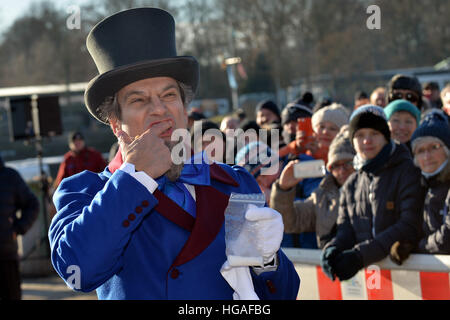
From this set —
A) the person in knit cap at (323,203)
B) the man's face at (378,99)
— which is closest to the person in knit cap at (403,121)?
the person in knit cap at (323,203)

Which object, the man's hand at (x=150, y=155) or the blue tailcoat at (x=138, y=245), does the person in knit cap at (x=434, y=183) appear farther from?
the man's hand at (x=150, y=155)

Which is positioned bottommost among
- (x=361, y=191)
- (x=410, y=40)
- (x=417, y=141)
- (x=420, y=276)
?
(x=420, y=276)

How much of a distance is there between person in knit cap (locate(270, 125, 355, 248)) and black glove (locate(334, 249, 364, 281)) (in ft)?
1.52

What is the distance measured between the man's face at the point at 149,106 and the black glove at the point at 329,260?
226cm

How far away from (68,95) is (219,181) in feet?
127

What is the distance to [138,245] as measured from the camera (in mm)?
2160

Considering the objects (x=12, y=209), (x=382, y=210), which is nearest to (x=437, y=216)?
(x=382, y=210)

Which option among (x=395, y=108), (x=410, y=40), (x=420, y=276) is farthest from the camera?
(x=410, y=40)

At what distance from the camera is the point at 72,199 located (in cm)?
219

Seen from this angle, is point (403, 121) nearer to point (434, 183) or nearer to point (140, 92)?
point (434, 183)

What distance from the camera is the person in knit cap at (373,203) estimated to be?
4.25 m
